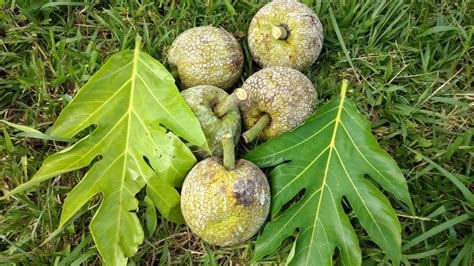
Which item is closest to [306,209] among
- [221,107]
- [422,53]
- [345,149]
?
[345,149]

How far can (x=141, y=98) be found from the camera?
7.82 ft

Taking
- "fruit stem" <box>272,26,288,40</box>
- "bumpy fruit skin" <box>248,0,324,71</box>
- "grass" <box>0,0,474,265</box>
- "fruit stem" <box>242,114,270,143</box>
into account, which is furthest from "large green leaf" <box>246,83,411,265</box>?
"fruit stem" <box>272,26,288,40</box>

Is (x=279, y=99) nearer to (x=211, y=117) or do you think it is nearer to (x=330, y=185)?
(x=211, y=117)

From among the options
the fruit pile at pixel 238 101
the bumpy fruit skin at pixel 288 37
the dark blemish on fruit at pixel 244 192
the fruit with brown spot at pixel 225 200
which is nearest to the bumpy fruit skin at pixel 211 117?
the fruit pile at pixel 238 101

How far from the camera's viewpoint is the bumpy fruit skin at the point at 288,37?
2.57 meters

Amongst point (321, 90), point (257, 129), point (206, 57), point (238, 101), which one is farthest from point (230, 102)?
point (321, 90)

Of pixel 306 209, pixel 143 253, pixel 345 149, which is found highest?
pixel 345 149

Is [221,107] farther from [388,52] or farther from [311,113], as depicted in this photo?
[388,52]

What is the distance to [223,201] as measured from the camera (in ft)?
6.92

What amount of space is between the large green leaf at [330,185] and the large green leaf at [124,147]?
0.37 m

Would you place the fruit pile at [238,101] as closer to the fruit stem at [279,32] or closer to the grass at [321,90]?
the fruit stem at [279,32]

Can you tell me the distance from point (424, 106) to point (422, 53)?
1.02 ft

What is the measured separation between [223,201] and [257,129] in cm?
42

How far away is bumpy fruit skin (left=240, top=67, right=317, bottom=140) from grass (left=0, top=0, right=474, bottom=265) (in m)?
0.26
